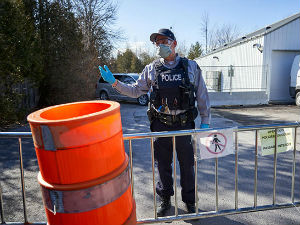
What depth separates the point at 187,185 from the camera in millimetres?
2682

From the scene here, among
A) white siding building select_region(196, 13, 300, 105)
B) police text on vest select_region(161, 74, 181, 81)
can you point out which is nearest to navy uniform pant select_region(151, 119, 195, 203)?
police text on vest select_region(161, 74, 181, 81)

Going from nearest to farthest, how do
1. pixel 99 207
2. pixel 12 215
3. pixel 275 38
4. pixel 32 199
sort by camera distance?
pixel 99 207 < pixel 12 215 < pixel 32 199 < pixel 275 38

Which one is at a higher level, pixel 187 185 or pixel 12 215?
pixel 187 185

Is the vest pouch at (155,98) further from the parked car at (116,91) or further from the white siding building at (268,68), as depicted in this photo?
the white siding building at (268,68)

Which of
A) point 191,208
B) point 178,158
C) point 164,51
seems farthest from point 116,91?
point 191,208

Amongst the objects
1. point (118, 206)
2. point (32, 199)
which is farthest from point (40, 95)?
point (118, 206)

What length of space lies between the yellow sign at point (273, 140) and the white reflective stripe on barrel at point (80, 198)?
1.69m

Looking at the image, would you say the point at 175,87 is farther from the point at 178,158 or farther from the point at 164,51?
the point at 178,158

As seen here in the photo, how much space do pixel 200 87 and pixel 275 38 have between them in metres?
12.3

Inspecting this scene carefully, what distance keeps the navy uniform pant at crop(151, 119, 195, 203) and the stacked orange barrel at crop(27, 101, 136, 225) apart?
46.7 inches

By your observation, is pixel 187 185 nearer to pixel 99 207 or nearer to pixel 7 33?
pixel 99 207

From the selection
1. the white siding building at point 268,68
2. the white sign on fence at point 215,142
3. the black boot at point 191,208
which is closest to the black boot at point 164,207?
the black boot at point 191,208

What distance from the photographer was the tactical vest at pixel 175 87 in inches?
101

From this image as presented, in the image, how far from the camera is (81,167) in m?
1.38
